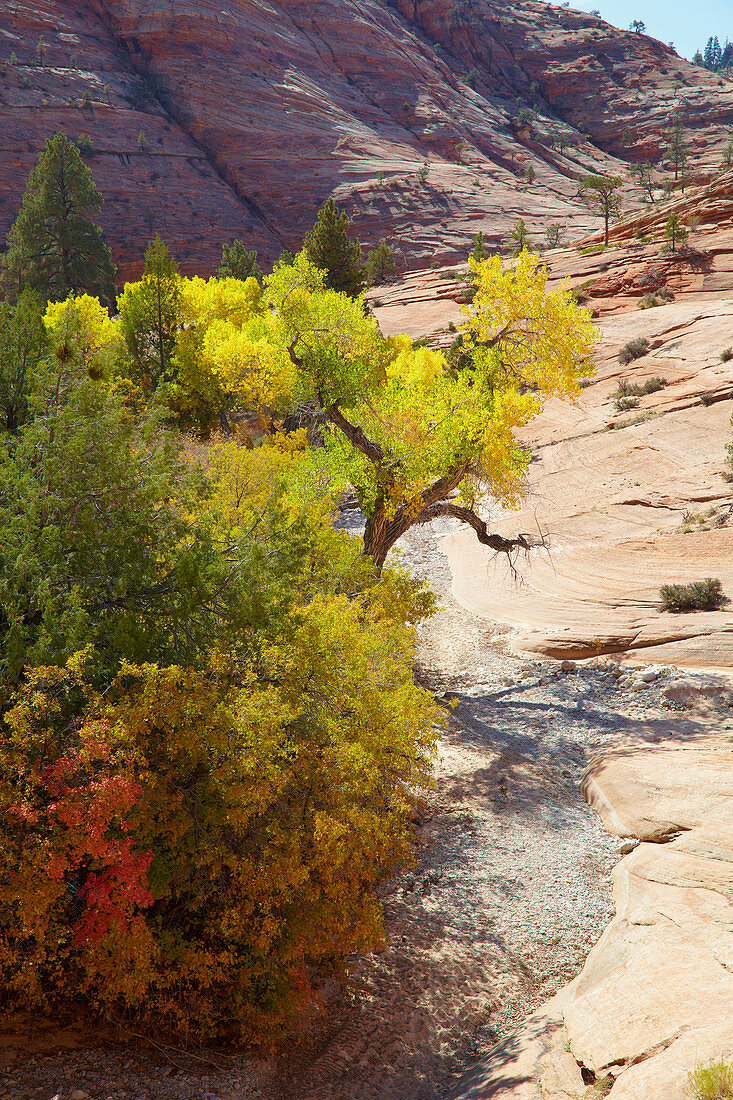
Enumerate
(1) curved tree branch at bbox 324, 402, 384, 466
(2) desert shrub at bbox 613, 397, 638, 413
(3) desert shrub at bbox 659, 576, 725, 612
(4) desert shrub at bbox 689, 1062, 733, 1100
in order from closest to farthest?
(4) desert shrub at bbox 689, 1062, 733, 1100
(3) desert shrub at bbox 659, 576, 725, 612
(1) curved tree branch at bbox 324, 402, 384, 466
(2) desert shrub at bbox 613, 397, 638, 413

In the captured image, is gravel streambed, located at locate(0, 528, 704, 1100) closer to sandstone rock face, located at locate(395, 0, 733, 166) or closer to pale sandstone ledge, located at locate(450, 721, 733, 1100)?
pale sandstone ledge, located at locate(450, 721, 733, 1100)

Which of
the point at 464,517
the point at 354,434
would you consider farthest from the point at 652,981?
the point at 354,434

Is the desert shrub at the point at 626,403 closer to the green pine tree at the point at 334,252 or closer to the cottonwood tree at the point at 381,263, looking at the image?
the green pine tree at the point at 334,252

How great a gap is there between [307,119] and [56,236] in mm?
53849

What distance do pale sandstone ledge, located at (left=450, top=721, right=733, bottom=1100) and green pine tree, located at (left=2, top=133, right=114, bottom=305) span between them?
42.0 meters

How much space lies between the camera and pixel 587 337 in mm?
15453

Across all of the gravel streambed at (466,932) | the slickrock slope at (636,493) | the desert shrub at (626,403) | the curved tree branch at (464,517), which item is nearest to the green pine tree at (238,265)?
the slickrock slope at (636,493)

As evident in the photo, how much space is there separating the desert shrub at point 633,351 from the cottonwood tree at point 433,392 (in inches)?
676

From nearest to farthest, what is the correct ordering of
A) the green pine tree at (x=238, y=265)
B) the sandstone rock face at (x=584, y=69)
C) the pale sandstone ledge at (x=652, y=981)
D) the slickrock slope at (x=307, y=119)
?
the pale sandstone ledge at (x=652, y=981)
the green pine tree at (x=238, y=265)
the slickrock slope at (x=307, y=119)
the sandstone rock face at (x=584, y=69)

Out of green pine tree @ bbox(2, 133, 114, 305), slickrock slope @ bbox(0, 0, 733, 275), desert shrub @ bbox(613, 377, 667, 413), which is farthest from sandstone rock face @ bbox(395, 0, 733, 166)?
desert shrub @ bbox(613, 377, 667, 413)

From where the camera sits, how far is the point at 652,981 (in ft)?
19.9

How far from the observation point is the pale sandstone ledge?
16.6 ft

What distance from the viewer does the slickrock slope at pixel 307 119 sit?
66.6m

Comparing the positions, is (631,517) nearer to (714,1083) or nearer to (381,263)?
(714,1083)
